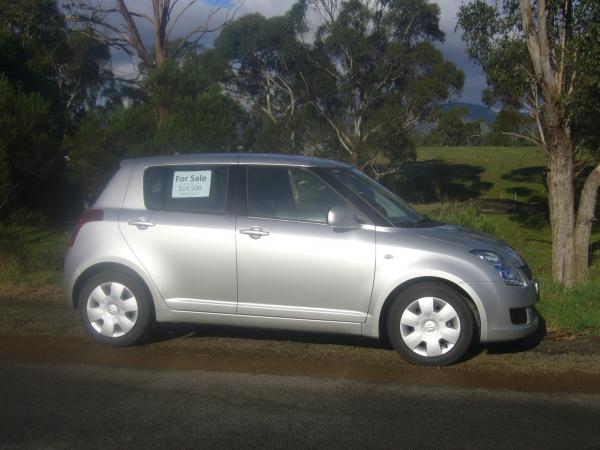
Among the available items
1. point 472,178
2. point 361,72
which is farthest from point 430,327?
point 472,178

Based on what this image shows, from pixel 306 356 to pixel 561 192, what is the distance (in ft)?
43.3

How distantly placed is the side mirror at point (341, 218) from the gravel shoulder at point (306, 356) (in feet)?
3.79

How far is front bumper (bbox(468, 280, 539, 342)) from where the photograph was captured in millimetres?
6086

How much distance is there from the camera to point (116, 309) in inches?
271

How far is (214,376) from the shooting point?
19.6ft

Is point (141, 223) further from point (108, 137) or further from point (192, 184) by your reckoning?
point (108, 137)

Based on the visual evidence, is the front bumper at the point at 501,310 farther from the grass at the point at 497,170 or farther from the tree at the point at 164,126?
the grass at the point at 497,170

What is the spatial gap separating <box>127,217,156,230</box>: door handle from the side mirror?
5.51ft

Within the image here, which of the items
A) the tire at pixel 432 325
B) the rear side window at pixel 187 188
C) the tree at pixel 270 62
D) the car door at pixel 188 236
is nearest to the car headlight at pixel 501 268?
the tire at pixel 432 325

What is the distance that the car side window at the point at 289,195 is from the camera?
6.62 metres

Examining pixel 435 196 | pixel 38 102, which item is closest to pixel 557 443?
pixel 38 102

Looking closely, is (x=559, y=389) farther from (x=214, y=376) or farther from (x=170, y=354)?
(x=170, y=354)

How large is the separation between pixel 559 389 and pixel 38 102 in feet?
33.7

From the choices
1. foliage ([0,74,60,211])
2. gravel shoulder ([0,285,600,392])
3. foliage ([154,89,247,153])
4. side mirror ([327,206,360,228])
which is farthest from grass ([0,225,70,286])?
side mirror ([327,206,360,228])
